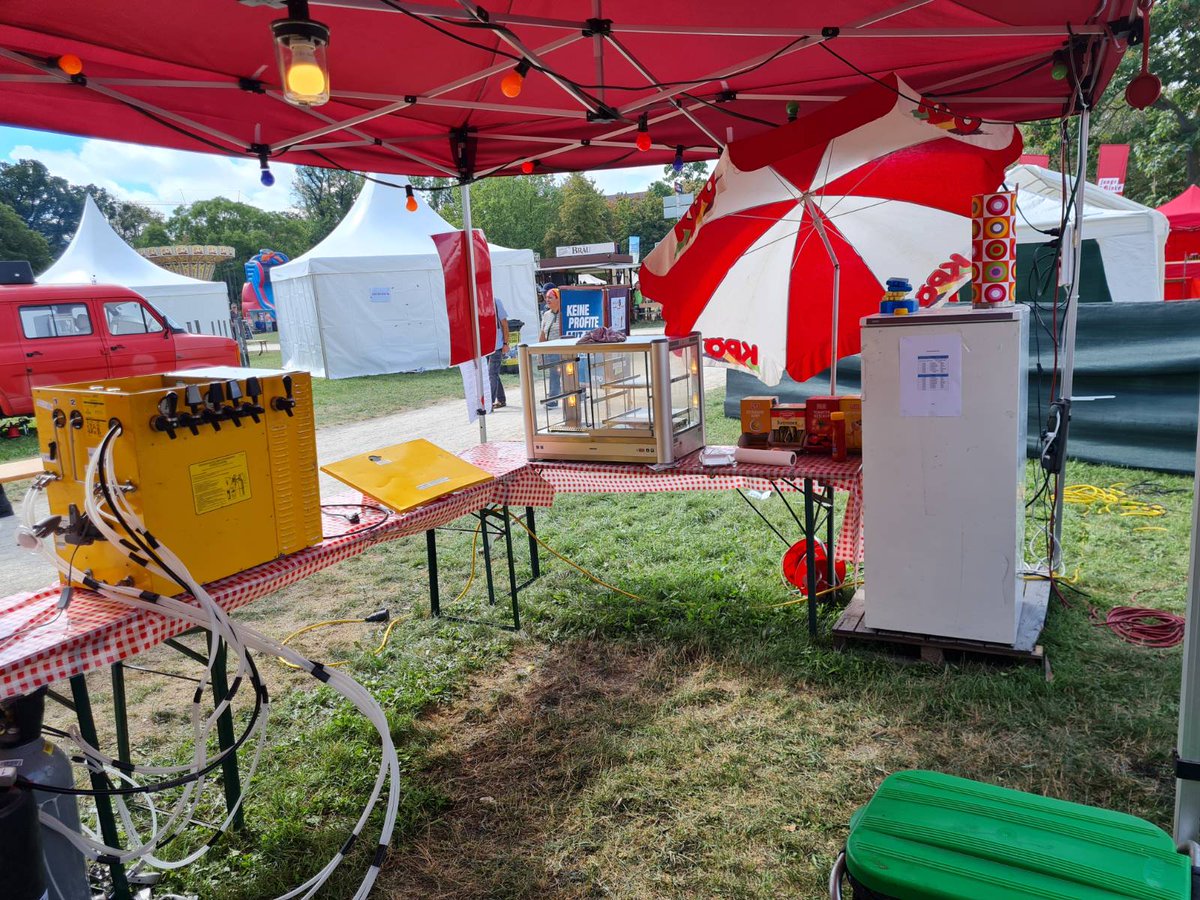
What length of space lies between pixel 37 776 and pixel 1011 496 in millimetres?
3339

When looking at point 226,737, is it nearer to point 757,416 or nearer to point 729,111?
point 757,416

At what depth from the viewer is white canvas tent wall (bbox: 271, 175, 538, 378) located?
14.8m

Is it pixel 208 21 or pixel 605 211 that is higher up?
pixel 605 211

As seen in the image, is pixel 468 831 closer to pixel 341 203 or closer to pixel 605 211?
pixel 605 211

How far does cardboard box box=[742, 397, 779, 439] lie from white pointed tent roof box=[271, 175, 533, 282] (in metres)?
11.9

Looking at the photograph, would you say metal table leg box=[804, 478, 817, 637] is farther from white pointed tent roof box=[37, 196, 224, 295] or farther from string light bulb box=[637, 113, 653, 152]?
white pointed tent roof box=[37, 196, 224, 295]

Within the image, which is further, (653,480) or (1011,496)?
(653,480)

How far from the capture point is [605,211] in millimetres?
38438

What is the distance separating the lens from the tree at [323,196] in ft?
175

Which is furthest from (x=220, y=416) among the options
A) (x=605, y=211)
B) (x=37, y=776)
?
(x=605, y=211)

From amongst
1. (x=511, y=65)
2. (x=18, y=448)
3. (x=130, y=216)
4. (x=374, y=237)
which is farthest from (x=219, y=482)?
(x=130, y=216)

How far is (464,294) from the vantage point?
5.27 meters

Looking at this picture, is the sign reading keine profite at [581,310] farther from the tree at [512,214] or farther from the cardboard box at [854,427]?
the tree at [512,214]

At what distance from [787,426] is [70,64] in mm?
3379
